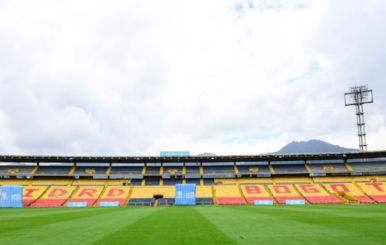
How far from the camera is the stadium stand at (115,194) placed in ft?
173

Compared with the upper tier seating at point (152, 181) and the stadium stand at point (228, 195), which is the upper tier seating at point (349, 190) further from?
the upper tier seating at point (152, 181)

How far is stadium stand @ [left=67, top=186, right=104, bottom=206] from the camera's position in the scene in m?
52.6

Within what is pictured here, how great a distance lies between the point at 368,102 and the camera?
65.8m

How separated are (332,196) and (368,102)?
98.4 ft

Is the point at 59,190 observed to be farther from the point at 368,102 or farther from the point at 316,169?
the point at 368,102

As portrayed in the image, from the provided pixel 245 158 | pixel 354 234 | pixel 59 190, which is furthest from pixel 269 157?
pixel 354 234

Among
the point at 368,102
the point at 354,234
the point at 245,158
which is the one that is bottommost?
the point at 354,234

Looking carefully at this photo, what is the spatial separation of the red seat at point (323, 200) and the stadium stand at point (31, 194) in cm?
5497

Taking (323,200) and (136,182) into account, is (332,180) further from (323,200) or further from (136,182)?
(136,182)

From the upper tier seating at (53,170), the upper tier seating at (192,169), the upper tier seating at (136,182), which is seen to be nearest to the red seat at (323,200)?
the upper tier seating at (192,169)

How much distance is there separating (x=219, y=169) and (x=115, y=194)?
2640 cm

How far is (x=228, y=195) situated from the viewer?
2162 inches

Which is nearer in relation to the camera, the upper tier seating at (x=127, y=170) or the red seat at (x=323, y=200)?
the red seat at (x=323, y=200)

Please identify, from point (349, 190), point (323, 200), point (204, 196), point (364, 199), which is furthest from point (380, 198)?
point (204, 196)
